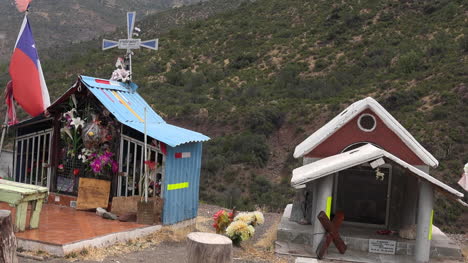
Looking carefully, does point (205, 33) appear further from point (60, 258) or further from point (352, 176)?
point (60, 258)

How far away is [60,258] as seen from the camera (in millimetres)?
8312

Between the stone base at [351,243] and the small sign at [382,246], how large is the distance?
9 cm

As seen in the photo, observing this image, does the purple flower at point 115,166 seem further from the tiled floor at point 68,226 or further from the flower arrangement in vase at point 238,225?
the flower arrangement in vase at point 238,225

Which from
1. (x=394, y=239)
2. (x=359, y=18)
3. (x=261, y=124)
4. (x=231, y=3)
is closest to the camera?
(x=394, y=239)

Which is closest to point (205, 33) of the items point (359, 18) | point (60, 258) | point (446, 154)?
point (359, 18)

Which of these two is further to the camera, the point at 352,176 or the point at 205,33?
the point at 205,33

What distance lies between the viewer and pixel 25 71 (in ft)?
38.1

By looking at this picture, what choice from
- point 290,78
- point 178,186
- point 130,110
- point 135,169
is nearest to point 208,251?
point 178,186

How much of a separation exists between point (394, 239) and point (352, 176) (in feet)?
6.49

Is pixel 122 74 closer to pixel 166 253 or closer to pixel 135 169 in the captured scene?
pixel 135 169

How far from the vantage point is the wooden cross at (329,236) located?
10.5m

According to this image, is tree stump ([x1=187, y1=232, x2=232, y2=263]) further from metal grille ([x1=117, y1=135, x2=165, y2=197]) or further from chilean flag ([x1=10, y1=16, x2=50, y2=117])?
chilean flag ([x1=10, y1=16, x2=50, y2=117])

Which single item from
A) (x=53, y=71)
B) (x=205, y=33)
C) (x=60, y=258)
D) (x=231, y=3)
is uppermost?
(x=231, y=3)

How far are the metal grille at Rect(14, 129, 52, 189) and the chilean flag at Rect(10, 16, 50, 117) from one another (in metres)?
1.07
